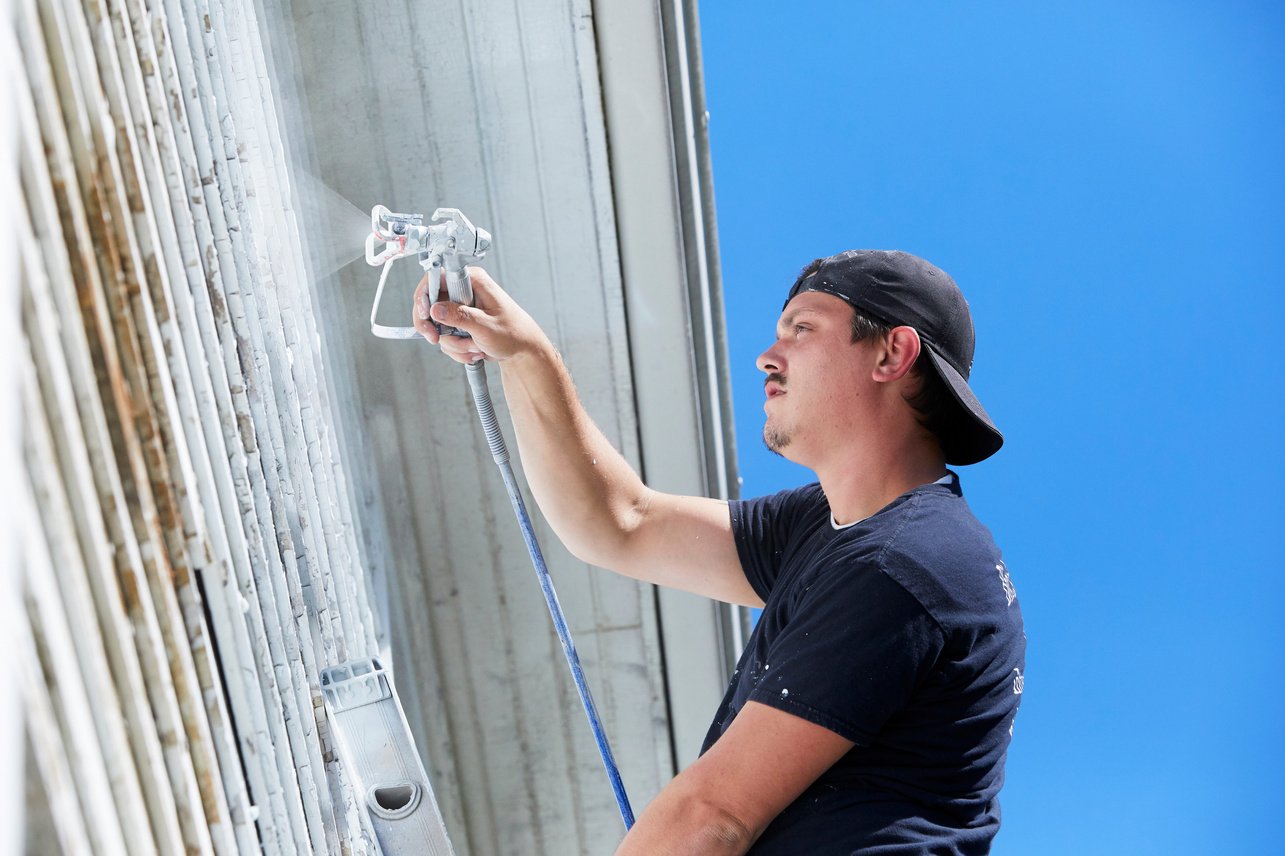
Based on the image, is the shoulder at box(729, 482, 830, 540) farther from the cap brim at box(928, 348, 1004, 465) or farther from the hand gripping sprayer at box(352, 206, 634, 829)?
the hand gripping sprayer at box(352, 206, 634, 829)

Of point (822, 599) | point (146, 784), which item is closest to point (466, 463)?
point (822, 599)

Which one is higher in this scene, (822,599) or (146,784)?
(146,784)

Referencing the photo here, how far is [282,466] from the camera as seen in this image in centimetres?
140

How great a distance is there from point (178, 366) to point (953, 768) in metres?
1.05

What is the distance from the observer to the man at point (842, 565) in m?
1.21

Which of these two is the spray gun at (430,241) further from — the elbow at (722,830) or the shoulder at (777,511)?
the elbow at (722,830)

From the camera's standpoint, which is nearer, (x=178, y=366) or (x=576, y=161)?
(x=178, y=366)

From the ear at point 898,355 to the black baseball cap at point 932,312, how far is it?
0.9 inches

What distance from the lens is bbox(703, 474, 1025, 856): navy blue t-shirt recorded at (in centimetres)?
121

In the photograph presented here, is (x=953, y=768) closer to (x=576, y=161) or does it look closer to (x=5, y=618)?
(x=5, y=618)

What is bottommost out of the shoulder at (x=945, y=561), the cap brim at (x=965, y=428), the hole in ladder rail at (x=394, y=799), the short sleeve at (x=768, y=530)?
the hole in ladder rail at (x=394, y=799)

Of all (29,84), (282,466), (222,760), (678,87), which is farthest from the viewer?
(678,87)

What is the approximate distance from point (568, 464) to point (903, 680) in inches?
30.8

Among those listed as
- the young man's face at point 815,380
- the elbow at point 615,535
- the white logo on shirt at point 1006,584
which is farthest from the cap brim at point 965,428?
the elbow at point 615,535
